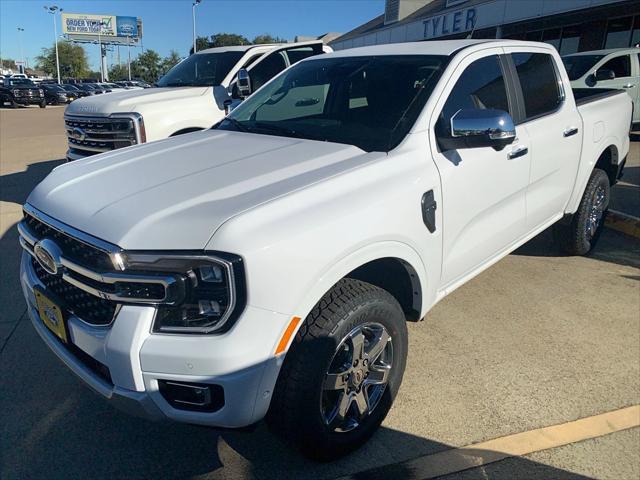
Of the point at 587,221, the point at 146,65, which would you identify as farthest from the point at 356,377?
→ the point at 146,65

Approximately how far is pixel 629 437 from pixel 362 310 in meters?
1.59

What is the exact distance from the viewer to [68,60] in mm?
90250

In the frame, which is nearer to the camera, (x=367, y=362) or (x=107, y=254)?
(x=107, y=254)

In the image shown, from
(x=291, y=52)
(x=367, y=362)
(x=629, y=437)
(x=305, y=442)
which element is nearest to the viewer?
(x=305, y=442)

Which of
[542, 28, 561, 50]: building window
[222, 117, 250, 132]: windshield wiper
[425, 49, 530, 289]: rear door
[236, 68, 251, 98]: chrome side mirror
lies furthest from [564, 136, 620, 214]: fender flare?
[542, 28, 561, 50]: building window

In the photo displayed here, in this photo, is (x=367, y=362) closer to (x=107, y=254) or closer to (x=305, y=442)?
(x=305, y=442)

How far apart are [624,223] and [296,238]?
200 inches

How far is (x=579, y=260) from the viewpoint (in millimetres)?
4922

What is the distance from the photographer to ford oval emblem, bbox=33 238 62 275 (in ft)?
7.08

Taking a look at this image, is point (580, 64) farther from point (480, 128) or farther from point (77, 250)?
point (77, 250)

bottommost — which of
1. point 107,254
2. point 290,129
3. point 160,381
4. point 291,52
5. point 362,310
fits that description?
point 160,381

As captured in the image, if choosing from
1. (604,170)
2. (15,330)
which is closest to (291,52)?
(604,170)

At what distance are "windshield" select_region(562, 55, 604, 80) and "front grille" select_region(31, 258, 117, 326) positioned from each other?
1164 cm

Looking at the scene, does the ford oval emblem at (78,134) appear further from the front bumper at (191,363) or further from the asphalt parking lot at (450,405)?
the front bumper at (191,363)
